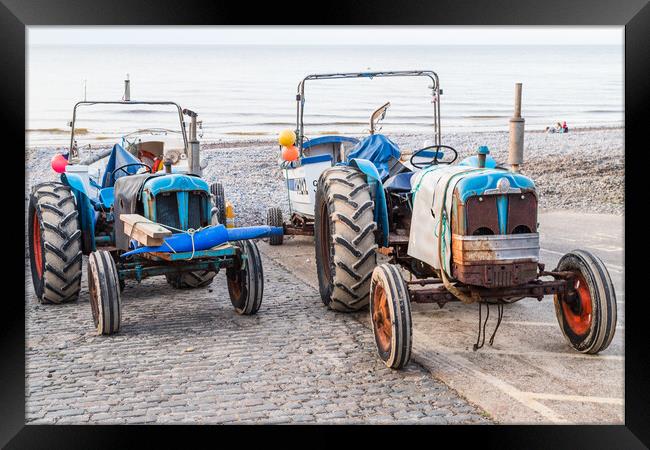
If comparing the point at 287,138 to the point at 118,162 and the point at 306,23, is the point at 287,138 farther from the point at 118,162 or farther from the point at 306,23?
the point at 306,23

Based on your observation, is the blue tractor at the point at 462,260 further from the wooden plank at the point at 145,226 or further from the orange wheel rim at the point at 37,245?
the orange wheel rim at the point at 37,245

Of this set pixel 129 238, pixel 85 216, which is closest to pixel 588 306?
pixel 129 238

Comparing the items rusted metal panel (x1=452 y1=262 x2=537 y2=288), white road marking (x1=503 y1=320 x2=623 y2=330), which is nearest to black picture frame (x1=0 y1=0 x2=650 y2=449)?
rusted metal panel (x1=452 y1=262 x2=537 y2=288)

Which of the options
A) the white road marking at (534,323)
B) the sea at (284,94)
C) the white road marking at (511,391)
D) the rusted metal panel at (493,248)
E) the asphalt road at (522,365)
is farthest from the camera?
the sea at (284,94)

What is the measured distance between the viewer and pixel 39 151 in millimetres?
21281

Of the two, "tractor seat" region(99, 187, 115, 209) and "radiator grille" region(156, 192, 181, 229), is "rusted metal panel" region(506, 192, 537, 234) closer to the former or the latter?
"radiator grille" region(156, 192, 181, 229)

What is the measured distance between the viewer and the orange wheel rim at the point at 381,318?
5.89 meters

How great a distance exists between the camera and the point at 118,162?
8672 millimetres

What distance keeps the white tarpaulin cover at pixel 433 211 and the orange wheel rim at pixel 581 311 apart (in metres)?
0.93

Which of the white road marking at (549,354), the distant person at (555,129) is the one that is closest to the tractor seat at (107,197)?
the white road marking at (549,354)

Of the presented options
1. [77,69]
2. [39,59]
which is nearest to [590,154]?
[77,69]

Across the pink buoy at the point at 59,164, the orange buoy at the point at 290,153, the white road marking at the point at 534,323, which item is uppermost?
the orange buoy at the point at 290,153

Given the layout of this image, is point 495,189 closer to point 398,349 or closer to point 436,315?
point 398,349

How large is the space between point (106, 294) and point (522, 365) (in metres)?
3.07
